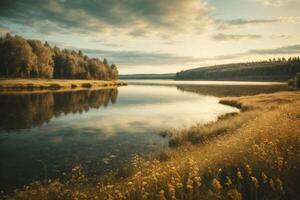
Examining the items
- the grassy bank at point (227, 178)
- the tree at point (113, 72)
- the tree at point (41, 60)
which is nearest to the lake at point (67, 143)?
the grassy bank at point (227, 178)

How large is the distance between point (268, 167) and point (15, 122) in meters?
29.2

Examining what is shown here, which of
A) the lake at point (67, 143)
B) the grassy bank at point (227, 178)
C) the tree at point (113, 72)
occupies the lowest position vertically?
the lake at point (67, 143)

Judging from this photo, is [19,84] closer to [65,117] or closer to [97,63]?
[65,117]

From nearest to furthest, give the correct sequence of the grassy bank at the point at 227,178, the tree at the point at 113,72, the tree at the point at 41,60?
the grassy bank at the point at 227,178 → the tree at the point at 41,60 → the tree at the point at 113,72

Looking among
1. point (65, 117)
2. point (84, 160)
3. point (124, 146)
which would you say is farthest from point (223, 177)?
point (65, 117)

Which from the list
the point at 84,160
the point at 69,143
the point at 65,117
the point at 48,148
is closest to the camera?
the point at 84,160

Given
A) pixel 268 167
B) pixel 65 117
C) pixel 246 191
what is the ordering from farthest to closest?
1. pixel 65 117
2. pixel 268 167
3. pixel 246 191

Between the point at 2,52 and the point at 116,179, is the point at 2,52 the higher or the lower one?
the higher one

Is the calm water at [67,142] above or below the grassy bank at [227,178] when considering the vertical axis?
below

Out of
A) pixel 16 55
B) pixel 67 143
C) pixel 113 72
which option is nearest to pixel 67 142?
pixel 67 143

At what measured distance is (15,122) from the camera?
103 ft

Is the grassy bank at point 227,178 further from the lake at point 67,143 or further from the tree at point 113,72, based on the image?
the tree at point 113,72

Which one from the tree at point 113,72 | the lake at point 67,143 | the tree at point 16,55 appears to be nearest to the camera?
the lake at point 67,143

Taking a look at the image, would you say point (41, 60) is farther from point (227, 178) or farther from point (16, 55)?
point (227, 178)
